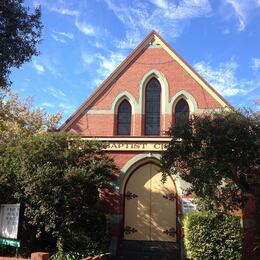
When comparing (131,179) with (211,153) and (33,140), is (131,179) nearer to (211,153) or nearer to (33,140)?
(33,140)

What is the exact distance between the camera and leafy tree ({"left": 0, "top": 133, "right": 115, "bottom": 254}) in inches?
683

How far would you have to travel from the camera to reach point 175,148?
1659 cm

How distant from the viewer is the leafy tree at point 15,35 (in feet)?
39.7

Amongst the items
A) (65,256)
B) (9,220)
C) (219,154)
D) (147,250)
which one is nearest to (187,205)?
(147,250)

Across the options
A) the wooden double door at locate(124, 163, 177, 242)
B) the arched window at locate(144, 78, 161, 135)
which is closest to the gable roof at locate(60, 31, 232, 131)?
the arched window at locate(144, 78, 161, 135)

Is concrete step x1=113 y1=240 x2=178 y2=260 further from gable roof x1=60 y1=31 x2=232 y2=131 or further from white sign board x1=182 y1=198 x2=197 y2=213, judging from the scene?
gable roof x1=60 y1=31 x2=232 y2=131

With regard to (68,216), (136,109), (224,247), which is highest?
(136,109)

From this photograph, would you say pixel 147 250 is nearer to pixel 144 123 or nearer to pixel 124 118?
pixel 144 123

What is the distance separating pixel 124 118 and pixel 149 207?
489 cm

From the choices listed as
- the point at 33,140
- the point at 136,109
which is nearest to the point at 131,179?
the point at 136,109

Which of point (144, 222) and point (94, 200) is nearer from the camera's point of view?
point (94, 200)

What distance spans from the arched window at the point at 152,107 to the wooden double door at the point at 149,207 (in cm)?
220

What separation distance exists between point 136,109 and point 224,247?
8.92 meters

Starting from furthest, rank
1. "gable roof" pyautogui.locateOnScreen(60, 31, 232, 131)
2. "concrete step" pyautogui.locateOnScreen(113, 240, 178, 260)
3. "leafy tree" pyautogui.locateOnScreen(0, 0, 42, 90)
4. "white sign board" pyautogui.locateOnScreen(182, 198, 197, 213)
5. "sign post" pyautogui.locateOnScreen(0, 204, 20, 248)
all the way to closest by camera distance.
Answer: "gable roof" pyautogui.locateOnScreen(60, 31, 232, 131)
"white sign board" pyautogui.locateOnScreen(182, 198, 197, 213)
"concrete step" pyautogui.locateOnScreen(113, 240, 178, 260)
"sign post" pyautogui.locateOnScreen(0, 204, 20, 248)
"leafy tree" pyautogui.locateOnScreen(0, 0, 42, 90)
